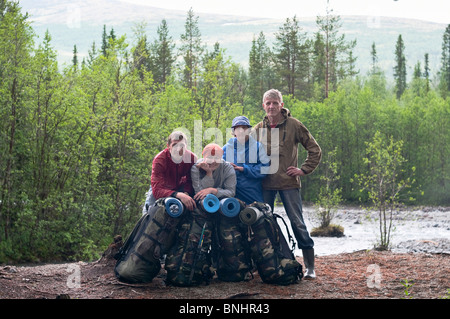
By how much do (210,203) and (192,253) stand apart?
549mm

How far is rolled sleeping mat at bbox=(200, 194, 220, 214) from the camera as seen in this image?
5.14 meters

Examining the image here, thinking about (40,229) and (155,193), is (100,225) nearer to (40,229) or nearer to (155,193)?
(40,229)

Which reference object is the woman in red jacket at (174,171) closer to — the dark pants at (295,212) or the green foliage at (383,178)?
the dark pants at (295,212)

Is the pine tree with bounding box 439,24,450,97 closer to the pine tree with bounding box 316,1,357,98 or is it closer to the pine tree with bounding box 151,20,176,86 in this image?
the pine tree with bounding box 316,1,357,98

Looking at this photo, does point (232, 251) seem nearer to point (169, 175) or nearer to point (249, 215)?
point (249, 215)

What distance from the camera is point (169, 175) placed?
5492 millimetres

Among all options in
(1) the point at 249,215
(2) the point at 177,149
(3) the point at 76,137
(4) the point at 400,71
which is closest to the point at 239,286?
(1) the point at 249,215

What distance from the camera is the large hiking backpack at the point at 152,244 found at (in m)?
5.18

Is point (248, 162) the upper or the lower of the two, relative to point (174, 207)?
upper

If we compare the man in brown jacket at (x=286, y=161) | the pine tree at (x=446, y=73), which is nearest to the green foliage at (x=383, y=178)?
the man in brown jacket at (x=286, y=161)

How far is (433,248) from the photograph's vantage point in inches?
486

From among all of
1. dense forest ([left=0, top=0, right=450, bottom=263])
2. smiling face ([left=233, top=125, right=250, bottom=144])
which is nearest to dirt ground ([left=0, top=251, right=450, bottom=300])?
smiling face ([left=233, top=125, right=250, bottom=144])

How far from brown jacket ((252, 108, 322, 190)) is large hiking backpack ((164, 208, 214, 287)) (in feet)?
→ 2.81
